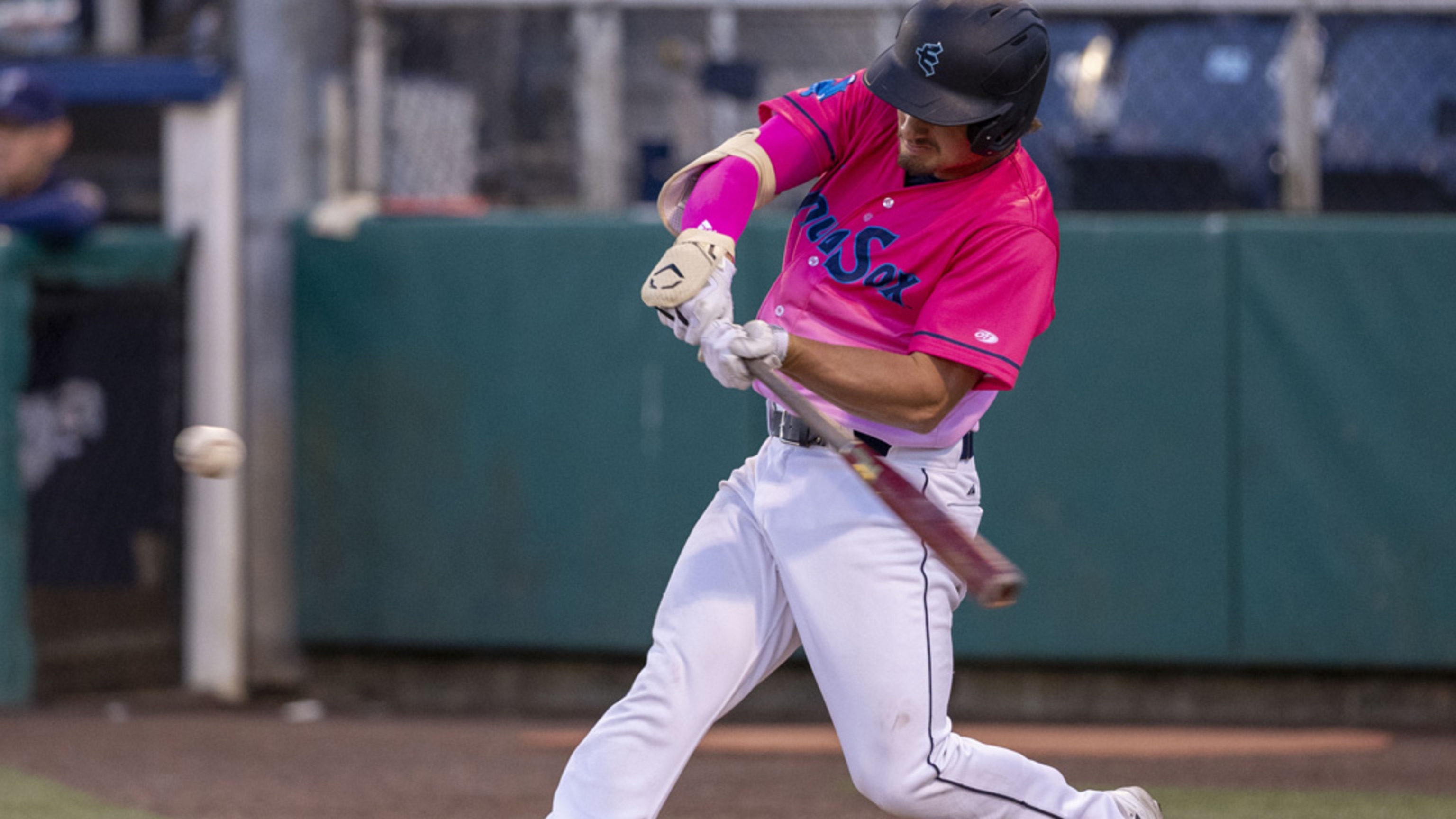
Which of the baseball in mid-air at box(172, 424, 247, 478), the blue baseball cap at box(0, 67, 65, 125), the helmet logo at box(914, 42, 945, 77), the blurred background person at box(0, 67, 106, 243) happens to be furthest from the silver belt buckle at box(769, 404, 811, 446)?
the blue baseball cap at box(0, 67, 65, 125)

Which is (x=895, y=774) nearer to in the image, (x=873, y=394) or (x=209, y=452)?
(x=873, y=394)

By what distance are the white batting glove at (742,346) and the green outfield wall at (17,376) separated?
4.03 meters

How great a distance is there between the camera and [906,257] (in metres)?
→ 2.82

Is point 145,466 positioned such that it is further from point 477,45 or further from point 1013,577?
point 1013,577

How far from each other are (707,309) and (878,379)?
30 cm

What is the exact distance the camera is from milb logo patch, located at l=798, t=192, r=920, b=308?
283 centimetres

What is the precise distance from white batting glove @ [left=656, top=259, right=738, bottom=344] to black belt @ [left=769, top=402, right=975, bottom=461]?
0.73 ft

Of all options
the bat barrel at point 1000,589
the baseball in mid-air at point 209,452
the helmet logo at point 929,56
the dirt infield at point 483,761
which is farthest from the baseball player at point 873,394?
the dirt infield at point 483,761

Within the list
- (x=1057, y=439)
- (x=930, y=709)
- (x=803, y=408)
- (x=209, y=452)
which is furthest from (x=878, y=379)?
(x=1057, y=439)

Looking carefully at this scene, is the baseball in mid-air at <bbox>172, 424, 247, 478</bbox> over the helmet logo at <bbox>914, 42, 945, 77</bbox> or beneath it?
beneath

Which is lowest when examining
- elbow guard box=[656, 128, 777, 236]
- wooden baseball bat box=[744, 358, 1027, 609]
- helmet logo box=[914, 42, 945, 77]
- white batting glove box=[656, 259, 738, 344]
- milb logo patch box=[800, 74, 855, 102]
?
wooden baseball bat box=[744, 358, 1027, 609]

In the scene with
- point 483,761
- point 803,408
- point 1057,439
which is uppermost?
point 803,408

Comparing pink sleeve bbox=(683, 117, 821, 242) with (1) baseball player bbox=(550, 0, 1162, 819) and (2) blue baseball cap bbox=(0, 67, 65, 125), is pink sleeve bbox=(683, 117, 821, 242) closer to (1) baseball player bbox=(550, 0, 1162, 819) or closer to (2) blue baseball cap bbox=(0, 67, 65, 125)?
(1) baseball player bbox=(550, 0, 1162, 819)

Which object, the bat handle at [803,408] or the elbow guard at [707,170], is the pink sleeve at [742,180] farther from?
the bat handle at [803,408]
